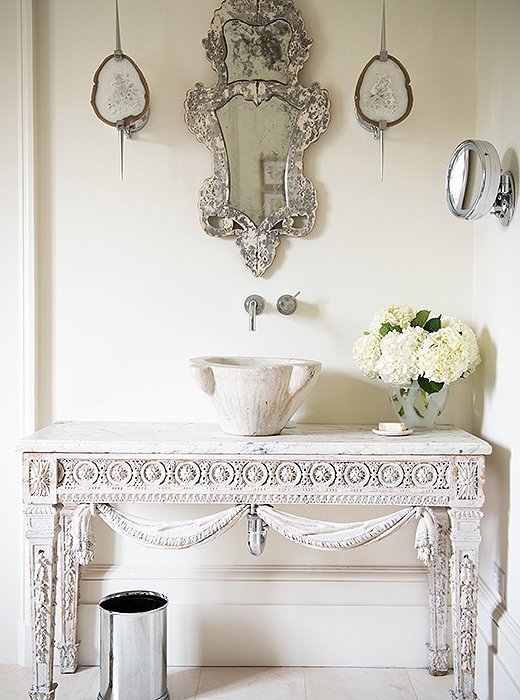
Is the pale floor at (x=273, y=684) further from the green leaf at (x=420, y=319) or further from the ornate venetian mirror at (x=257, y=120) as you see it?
the ornate venetian mirror at (x=257, y=120)

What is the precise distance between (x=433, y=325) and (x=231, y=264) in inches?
28.6

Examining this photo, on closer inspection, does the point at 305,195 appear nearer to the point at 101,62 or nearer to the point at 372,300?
the point at 372,300

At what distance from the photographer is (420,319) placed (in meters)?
2.60

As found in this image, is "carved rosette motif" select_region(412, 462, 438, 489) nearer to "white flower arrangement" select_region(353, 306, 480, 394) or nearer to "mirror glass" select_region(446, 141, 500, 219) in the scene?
"white flower arrangement" select_region(353, 306, 480, 394)

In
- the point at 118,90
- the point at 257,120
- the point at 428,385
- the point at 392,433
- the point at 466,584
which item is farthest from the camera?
the point at 257,120

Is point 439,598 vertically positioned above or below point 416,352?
below

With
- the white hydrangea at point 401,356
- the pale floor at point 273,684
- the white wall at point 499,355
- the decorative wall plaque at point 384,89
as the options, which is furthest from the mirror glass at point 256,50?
the pale floor at point 273,684

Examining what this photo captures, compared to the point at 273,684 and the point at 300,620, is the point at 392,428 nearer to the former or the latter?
the point at 300,620

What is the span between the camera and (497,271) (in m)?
2.51

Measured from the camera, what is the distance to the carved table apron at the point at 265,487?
7.57 feet

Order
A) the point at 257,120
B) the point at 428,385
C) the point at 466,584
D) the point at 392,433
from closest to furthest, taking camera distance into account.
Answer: the point at 466,584 → the point at 392,433 → the point at 428,385 → the point at 257,120

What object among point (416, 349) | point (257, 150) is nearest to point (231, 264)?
point (257, 150)

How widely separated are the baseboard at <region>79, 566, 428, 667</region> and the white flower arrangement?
0.74 m

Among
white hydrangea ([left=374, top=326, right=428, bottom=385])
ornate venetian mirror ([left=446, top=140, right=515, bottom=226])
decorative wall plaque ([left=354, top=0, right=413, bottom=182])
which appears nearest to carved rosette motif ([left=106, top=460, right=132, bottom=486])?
white hydrangea ([left=374, top=326, right=428, bottom=385])
